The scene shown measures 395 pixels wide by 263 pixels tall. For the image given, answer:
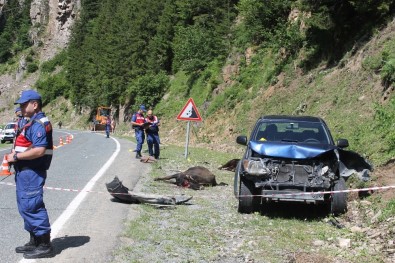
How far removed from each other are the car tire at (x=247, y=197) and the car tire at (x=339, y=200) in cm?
127

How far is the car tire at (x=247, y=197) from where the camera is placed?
321 inches

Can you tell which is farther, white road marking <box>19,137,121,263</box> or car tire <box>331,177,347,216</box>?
car tire <box>331,177,347,216</box>

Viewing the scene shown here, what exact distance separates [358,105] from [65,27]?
332ft

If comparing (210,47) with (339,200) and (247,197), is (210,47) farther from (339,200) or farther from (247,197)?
(339,200)

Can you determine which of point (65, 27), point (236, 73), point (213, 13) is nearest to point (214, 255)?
point (236, 73)

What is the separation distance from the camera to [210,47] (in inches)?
1551

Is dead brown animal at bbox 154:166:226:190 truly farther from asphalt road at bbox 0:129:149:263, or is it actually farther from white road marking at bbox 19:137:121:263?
white road marking at bbox 19:137:121:263

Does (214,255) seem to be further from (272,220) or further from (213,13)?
(213,13)

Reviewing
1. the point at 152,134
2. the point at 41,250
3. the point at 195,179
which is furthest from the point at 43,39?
the point at 41,250

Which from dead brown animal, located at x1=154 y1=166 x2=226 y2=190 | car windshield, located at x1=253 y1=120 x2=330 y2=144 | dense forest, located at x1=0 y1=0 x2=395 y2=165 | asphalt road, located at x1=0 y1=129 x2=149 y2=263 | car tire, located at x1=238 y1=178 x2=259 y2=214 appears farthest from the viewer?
dense forest, located at x1=0 y1=0 x2=395 y2=165

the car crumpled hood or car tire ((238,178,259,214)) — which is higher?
the car crumpled hood

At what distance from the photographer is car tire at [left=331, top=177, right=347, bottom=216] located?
25.8 ft

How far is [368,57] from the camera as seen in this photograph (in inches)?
749

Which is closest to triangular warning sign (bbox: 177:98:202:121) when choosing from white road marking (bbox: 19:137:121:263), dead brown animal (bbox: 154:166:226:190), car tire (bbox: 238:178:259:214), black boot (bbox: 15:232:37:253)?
white road marking (bbox: 19:137:121:263)
